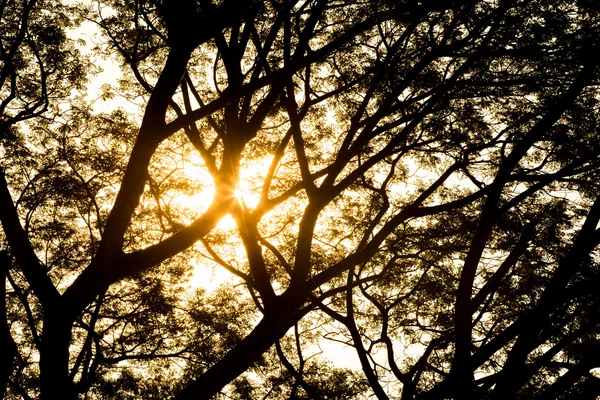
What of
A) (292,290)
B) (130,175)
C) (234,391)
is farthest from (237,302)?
(130,175)

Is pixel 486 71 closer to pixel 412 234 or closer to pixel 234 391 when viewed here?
pixel 412 234

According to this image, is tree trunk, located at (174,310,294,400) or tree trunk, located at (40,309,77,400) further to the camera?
tree trunk, located at (174,310,294,400)

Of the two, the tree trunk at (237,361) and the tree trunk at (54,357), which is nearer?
the tree trunk at (54,357)

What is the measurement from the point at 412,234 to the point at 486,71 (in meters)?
3.67

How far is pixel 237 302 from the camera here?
41.3 ft

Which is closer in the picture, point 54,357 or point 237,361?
point 54,357

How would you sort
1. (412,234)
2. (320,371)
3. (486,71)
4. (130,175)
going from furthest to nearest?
(320,371), (412,234), (486,71), (130,175)

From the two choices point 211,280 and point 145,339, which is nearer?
point 211,280

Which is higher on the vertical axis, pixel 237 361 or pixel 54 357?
pixel 54 357

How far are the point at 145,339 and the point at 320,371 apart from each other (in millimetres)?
5019

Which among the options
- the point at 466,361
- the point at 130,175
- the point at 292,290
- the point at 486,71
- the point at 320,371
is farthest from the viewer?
the point at 320,371

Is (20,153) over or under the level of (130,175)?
over

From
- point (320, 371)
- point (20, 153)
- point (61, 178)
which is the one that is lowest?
point (320, 371)

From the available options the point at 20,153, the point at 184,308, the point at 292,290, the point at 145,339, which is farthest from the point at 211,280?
the point at 20,153
